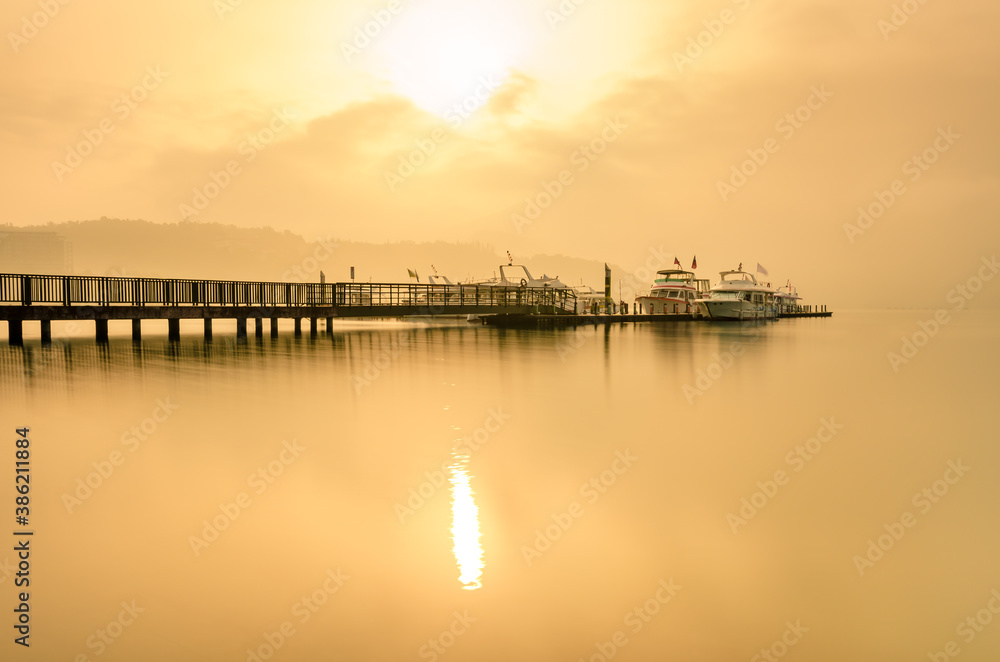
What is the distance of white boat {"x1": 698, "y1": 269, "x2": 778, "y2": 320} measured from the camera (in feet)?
258

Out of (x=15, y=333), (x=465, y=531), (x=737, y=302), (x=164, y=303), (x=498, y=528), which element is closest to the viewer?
(x=465, y=531)

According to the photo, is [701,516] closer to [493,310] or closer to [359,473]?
[359,473]

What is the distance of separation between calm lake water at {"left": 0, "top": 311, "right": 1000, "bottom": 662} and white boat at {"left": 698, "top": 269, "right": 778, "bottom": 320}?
6215 cm

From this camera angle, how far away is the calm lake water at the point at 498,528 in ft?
18.2

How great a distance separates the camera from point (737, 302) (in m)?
78.5

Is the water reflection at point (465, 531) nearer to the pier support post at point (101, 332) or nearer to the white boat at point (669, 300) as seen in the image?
the pier support post at point (101, 332)

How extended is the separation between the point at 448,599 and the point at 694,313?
79.4m

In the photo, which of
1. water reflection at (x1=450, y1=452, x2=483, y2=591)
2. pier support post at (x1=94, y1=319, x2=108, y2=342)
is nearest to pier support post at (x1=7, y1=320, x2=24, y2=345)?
pier support post at (x1=94, y1=319, x2=108, y2=342)

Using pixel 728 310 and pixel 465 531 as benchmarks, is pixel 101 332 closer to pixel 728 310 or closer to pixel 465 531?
pixel 465 531

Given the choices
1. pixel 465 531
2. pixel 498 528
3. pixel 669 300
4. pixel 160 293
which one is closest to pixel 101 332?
pixel 160 293

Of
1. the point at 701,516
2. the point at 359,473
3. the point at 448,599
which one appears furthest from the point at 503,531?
the point at 359,473

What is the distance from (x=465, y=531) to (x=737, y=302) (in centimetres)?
7625

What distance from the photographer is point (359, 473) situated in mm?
10086

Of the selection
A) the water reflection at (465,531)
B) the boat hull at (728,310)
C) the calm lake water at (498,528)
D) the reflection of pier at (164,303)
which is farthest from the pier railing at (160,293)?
the boat hull at (728,310)
